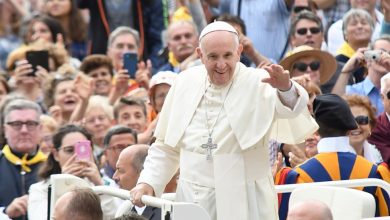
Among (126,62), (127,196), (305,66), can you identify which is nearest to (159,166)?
(127,196)

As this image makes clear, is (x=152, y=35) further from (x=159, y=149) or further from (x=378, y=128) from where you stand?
(x=159, y=149)

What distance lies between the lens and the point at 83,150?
11195 millimetres

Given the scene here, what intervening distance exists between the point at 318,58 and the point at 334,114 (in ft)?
9.63

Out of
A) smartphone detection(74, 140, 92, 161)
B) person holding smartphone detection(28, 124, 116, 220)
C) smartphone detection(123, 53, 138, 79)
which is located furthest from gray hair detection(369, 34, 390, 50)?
smartphone detection(74, 140, 92, 161)

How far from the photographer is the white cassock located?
3.82 m

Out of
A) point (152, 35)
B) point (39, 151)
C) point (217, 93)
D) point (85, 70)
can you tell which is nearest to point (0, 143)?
point (39, 151)

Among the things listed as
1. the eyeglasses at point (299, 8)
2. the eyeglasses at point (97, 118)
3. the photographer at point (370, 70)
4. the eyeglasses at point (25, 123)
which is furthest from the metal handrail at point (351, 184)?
the eyeglasses at point (299, 8)

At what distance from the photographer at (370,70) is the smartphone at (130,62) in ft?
7.98

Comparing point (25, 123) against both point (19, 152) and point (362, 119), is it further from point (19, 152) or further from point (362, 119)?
point (362, 119)

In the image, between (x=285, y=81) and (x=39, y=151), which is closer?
(x=285, y=81)

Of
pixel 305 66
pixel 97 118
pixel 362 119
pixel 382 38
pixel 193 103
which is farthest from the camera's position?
pixel 97 118

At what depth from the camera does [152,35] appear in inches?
658

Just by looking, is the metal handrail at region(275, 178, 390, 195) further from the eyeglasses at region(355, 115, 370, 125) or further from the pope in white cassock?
the eyeglasses at region(355, 115, 370, 125)

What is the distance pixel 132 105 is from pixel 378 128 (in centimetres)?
319
